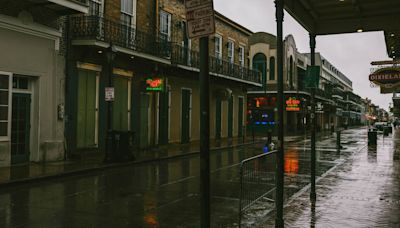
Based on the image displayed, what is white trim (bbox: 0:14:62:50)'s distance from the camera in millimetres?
12977

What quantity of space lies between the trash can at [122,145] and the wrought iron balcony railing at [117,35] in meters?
3.84

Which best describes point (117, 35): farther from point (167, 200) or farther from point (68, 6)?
point (167, 200)

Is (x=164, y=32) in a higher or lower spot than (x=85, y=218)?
higher

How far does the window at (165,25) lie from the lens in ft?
73.0

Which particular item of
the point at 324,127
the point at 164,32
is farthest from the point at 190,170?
the point at 324,127

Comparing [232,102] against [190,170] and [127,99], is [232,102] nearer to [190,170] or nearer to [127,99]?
[127,99]

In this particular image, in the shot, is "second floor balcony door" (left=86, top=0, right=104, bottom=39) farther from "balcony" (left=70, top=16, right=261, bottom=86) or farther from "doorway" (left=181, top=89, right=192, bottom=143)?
"doorway" (left=181, top=89, right=192, bottom=143)

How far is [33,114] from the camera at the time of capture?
47.9 ft

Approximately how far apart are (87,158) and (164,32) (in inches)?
375

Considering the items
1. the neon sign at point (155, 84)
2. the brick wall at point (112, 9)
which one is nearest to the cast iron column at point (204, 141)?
the brick wall at point (112, 9)

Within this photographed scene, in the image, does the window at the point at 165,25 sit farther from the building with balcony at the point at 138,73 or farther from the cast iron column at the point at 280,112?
the cast iron column at the point at 280,112

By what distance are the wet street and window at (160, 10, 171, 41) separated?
35.1 ft

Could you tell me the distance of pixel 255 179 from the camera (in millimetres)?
7902

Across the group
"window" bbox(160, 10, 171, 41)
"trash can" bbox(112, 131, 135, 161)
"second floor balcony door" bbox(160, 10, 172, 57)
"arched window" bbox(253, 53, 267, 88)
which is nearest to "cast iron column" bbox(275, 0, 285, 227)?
"trash can" bbox(112, 131, 135, 161)
